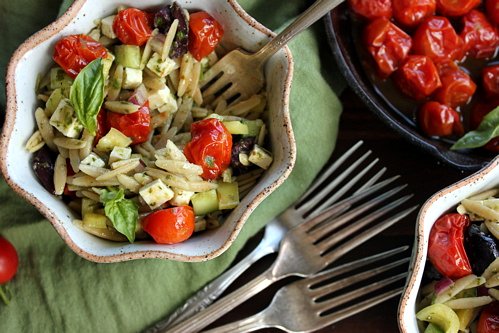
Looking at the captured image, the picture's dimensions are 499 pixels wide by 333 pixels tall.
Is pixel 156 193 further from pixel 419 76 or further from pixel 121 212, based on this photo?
pixel 419 76

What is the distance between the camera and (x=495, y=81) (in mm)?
2379

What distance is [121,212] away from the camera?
1.90m

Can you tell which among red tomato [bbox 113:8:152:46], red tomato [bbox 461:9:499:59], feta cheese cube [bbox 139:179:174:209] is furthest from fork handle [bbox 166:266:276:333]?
red tomato [bbox 461:9:499:59]

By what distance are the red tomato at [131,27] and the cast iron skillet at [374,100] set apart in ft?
1.96

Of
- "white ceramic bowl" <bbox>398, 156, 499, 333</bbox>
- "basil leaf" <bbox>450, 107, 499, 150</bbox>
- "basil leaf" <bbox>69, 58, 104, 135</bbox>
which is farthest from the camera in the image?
"basil leaf" <bbox>450, 107, 499, 150</bbox>

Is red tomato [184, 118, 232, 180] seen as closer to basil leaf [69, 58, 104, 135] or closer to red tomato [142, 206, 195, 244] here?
red tomato [142, 206, 195, 244]

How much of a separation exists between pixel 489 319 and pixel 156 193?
103 cm

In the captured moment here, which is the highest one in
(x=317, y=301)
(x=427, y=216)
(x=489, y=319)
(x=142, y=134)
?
(x=142, y=134)

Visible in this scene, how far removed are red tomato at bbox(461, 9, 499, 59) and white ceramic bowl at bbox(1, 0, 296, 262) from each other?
0.76 m

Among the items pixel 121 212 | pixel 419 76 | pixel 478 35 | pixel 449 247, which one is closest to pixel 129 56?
pixel 121 212

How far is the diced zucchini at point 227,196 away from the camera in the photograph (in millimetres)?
2021

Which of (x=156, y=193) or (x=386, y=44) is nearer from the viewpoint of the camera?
(x=156, y=193)

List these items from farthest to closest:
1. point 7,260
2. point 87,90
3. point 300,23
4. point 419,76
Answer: point 419,76 → point 7,260 → point 300,23 → point 87,90

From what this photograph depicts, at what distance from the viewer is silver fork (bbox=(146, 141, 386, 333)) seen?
2340 millimetres
